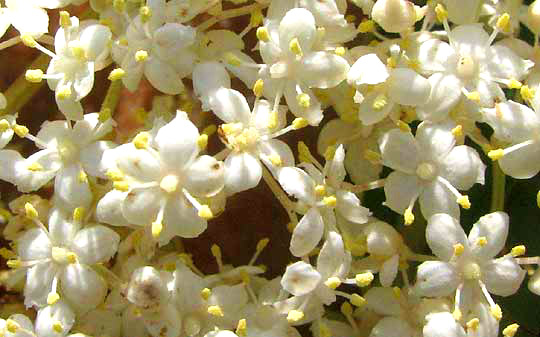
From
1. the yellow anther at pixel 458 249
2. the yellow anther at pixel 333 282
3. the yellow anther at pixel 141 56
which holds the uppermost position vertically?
the yellow anther at pixel 141 56

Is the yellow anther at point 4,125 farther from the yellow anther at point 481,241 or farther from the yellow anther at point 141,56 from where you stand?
the yellow anther at point 481,241

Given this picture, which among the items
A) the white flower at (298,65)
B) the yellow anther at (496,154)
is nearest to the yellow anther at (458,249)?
the yellow anther at (496,154)

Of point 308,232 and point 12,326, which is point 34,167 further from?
point 308,232

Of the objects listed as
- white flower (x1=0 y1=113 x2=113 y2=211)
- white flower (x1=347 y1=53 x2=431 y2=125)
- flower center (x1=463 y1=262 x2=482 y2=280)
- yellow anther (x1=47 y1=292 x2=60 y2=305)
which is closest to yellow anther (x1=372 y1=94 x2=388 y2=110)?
white flower (x1=347 y1=53 x2=431 y2=125)

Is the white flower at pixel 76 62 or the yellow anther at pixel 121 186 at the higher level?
the white flower at pixel 76 62

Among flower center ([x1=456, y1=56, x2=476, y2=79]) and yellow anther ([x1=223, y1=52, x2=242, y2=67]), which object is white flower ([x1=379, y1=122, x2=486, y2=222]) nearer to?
flower center ([x1=456, y1=56, x2=476, y2=79])

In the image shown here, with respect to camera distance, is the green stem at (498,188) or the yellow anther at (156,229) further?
the green stem at (498,188)
